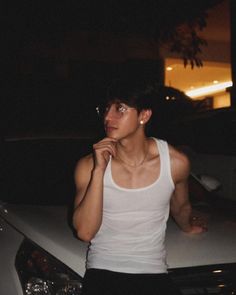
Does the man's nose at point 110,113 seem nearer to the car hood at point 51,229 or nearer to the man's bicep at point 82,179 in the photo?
the man's bicep at point 82,179

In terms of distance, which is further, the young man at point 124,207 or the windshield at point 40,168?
the windshield at point 40,168

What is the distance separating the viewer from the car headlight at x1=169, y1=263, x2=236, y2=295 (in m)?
2.63

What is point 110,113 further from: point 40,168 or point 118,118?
point 40,168

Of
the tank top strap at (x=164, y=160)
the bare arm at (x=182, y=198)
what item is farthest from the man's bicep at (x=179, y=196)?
the tank top strap at (x=164, y=160)

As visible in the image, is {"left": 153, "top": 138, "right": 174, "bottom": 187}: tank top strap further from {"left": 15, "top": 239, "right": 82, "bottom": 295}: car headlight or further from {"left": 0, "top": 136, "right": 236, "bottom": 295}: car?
{"left": 15, "top": 239, "right": 82, "bottom": 295}: car headlight

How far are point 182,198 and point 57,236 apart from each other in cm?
75

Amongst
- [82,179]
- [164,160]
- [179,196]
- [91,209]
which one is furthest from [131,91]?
[179,196]

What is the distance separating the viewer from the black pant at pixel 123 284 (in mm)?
2494

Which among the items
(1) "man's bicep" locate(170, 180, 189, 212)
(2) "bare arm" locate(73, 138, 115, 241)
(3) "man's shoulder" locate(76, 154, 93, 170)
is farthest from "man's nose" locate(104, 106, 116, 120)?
(1) "man's bicep" locate(170, 180, 189, 212)

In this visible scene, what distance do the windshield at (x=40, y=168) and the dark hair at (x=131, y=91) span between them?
1290 mm

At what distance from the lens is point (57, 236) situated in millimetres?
2932

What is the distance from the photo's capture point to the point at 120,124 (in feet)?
8.59

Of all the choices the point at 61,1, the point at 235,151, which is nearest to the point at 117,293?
the point at 235,151

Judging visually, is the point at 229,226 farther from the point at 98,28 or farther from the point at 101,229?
the point at 98,28
